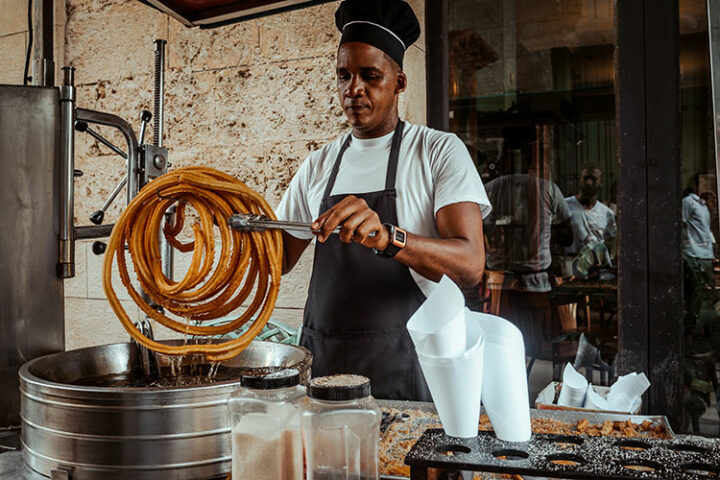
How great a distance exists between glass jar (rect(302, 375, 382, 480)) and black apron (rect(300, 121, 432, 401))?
112 centimetres

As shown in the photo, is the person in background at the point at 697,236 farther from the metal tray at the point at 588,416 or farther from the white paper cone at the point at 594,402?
the metal tray at the point at 588,416

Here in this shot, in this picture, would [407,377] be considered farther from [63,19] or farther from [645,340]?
[63,19]

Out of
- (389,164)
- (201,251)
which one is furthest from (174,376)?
(389,164)

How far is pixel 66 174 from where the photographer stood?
1562mm

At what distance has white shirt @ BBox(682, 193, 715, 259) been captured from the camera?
271cm

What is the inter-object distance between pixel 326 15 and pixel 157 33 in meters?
1.12

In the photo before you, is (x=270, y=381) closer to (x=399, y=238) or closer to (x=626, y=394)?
(x=399, y=238)

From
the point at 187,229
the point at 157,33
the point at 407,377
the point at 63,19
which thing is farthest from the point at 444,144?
the point at 63,19

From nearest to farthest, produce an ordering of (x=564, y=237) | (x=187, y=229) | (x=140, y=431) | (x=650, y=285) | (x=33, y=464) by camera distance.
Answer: (x=140, y=431) < (x=33, y=464) < (x=650, y=285) < (x=564, y=237) < (x=187, y=229)

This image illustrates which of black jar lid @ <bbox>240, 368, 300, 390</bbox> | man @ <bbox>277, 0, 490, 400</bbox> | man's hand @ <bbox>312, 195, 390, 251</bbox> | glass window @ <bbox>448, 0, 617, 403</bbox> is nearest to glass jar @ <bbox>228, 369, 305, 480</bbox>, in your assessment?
black jar lid @ <bbox>240, 368, 300, 390</bbox>

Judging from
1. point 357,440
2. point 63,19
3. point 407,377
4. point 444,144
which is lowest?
point 407,377

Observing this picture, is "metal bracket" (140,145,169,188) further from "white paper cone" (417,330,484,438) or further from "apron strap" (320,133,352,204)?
"white paper cone" (417,330,484,438)

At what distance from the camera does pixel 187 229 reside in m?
3.46

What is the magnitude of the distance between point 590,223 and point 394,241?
1625mm
